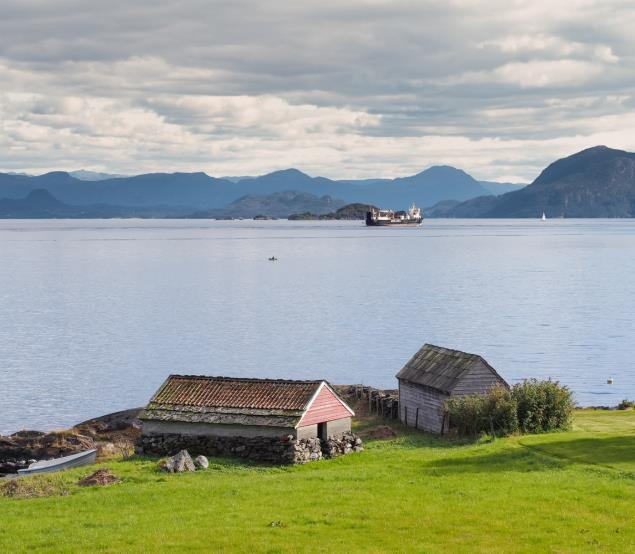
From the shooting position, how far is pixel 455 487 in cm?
3566

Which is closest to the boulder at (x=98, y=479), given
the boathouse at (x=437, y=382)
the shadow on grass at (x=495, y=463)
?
the shadow on grass at (x=495, y=463)

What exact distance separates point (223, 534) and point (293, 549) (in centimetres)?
282

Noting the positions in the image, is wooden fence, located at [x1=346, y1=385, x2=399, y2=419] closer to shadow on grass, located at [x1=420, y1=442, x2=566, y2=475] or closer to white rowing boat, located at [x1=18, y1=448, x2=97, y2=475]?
shadow on grass, located at [x1=420, y1=442, x2=566, y2=475]

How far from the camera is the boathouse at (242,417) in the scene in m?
45.1

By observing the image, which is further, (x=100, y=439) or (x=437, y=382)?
(x=100, y=439)

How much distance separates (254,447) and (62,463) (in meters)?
10.6

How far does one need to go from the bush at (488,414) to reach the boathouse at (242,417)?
6233 mm

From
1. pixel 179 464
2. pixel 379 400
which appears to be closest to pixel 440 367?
pixel 379 400

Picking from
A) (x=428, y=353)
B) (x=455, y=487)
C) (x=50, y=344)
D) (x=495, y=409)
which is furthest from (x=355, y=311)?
(x=455, y=487)

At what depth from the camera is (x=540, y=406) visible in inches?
1953

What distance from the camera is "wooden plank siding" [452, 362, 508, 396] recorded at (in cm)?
5303

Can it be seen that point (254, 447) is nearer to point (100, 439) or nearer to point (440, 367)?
point (440, 367)

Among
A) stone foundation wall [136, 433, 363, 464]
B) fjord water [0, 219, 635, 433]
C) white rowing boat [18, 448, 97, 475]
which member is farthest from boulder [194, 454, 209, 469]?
fjord water [0, 219, 635, 433]

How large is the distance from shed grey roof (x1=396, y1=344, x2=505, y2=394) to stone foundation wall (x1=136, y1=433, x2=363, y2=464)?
348 inches
